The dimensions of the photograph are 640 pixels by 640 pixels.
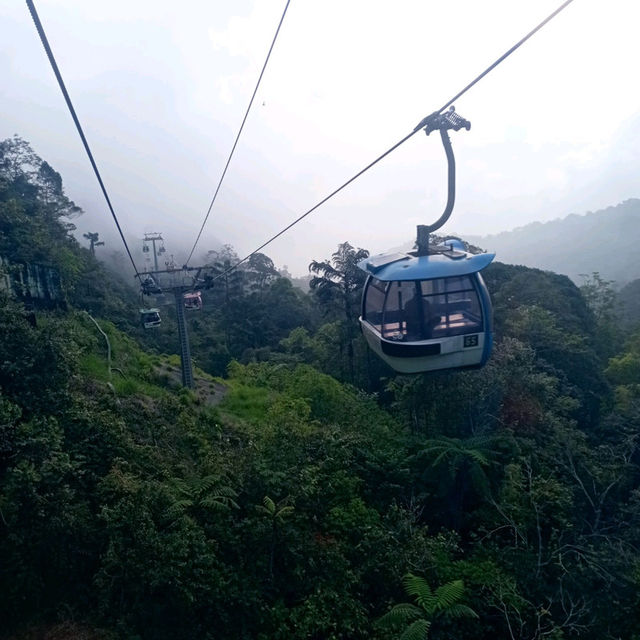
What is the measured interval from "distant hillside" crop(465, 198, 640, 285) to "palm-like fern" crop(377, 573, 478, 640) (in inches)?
2733

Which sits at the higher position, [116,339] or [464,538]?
[116,339]

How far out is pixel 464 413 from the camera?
1283cm

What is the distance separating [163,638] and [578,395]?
50.0 ft

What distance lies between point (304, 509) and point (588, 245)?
12212 centimetres

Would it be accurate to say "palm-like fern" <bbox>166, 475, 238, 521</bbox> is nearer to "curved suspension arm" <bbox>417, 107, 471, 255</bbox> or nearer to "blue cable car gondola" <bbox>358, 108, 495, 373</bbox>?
"blue cable car gondola" <bbox>358, 108, 495, 373</bbox>

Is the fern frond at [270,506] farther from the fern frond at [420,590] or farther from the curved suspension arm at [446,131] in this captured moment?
the curved suspension arm at [446,131]

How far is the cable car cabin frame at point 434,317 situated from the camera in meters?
6.89

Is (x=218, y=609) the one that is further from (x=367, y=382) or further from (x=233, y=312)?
(x=233, y=312)

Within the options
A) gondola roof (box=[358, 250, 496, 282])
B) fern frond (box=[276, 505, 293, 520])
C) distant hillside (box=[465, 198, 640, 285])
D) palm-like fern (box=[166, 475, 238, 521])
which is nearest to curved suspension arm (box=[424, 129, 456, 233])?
gondola roof (box=[358, 250, 496, 282])

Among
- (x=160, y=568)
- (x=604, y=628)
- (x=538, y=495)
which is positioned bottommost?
(x=604, y=628)

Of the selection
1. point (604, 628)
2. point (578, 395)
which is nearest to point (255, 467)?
point (604, 628)

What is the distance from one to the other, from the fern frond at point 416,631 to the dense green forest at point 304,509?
26mm

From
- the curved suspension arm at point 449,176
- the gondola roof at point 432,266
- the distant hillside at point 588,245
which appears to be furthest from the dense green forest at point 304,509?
the distant hillside at point 588,245

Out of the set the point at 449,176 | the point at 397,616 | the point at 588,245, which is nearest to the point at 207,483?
the point at 397,616
